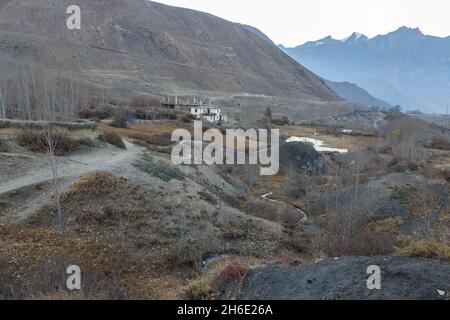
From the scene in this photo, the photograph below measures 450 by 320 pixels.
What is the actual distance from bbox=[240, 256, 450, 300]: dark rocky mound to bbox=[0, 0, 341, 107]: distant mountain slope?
10717 cm

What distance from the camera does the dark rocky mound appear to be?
9.02 m

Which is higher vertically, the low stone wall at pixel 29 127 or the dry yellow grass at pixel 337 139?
the low stone wall at pixel 29 127

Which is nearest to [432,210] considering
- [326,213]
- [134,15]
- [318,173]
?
[326,213]

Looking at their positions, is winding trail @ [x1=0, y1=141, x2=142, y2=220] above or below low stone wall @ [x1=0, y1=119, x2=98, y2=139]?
below

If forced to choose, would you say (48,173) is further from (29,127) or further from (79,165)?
(29,127)

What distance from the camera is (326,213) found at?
3244cm

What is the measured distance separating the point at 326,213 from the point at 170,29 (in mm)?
184204

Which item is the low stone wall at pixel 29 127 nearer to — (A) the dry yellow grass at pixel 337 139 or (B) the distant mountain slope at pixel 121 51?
(A) the dry yellow grass at pixel 337 139

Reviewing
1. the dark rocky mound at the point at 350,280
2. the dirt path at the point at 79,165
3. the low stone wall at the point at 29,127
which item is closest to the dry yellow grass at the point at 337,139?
the dirt path at the point at 79,165

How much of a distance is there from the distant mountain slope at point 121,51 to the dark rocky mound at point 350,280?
10717 centimetres

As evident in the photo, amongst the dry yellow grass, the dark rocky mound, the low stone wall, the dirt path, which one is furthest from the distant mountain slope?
the dark rocky mound

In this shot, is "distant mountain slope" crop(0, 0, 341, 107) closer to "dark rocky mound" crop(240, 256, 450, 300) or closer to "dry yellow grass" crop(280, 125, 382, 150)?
"dry yellow grass" crop(280, 125, 382, 150)

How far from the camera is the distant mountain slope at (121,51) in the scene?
124750mm

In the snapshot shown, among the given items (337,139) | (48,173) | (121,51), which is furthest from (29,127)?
(121,51)
